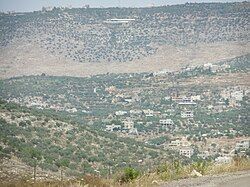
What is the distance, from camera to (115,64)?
102m

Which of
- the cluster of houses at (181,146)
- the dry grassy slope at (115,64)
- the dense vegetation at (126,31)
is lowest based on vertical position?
the cluster of houses at (181,146)

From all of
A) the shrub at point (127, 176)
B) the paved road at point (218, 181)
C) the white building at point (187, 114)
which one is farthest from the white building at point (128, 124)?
the shrub at point (127, 176)

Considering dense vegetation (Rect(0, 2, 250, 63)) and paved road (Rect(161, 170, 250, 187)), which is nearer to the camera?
paved road (Rect(161, 170, 250, 187))

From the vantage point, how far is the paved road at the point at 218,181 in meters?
13.9

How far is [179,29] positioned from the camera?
101500 mm

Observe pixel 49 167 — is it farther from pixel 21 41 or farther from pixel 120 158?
pixel 21 41

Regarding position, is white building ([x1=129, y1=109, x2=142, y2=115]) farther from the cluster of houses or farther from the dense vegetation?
the dense vegetation

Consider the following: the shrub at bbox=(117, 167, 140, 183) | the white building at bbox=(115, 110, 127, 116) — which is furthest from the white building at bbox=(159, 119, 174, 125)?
the shrub at bbox=(117, 167, 140, 183)

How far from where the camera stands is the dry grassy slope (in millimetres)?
95812

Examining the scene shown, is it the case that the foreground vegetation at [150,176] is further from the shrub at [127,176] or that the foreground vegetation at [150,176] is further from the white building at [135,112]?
the white building at [135,112]

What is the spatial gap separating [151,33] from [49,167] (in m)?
81.8

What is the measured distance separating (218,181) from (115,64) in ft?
288

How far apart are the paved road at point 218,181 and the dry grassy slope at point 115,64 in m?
79.0

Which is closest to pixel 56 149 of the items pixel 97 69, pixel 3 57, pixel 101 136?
pixel 101 136
